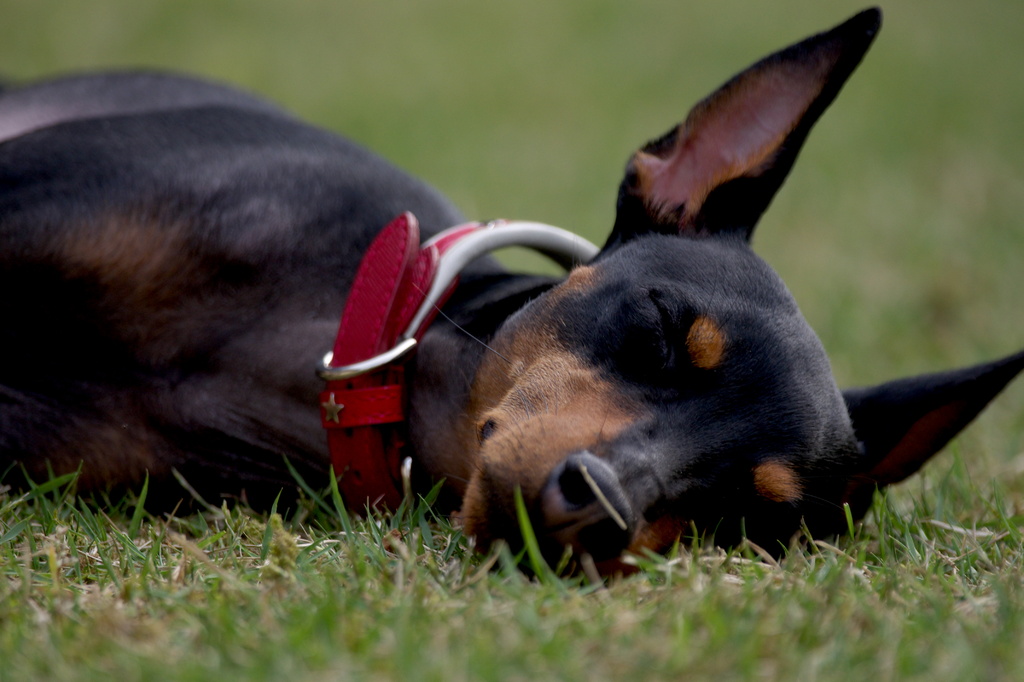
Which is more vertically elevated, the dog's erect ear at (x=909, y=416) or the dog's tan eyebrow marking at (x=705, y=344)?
the dog's tan eyebrow marking at (x=705, y=344)

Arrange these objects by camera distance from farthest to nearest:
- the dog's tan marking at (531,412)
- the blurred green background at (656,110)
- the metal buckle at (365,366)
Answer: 1. the blurred green background at (656,110)
2. the metal buckle at (365,366)
3. the dog's tan marking at (531,412)

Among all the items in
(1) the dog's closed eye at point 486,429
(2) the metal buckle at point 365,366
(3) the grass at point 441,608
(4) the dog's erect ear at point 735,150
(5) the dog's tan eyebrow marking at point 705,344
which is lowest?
(3) the grass at point 441,608

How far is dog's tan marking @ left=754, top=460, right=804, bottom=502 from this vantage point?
7.45 ft

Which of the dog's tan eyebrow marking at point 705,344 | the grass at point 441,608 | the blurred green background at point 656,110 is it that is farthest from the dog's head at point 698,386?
the blurred green background at point 656,110

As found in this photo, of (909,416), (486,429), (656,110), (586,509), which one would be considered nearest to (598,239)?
(909,416)

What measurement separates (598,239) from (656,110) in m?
3.88

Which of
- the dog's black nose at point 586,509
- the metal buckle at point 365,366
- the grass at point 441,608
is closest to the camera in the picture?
the grass at point 441,608

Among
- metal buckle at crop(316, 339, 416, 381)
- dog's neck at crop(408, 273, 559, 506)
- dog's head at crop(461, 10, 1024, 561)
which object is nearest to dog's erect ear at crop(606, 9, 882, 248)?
dog's head at crop(461, 10, 1024, 561)

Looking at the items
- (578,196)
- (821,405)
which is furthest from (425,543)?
(578,196)

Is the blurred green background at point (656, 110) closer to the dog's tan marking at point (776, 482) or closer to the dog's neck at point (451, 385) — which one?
Result: the dog's tan marking at point (776, 482)

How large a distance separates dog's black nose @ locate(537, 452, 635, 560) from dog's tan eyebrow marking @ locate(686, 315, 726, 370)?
1.41ft

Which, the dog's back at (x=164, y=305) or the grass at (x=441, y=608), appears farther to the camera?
the dog's back at (x=164, y=305)

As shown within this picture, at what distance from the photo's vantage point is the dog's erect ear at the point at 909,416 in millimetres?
2512

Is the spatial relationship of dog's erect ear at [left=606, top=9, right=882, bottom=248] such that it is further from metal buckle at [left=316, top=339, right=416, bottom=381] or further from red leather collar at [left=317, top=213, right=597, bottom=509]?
metal buckle at [left=316, top=339, right=416, bottom=381]
